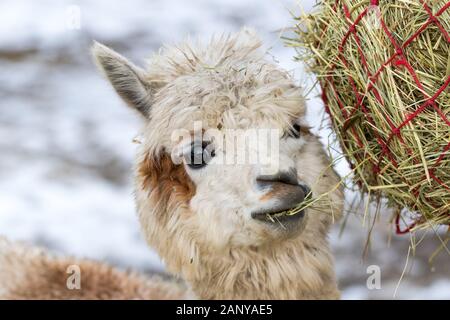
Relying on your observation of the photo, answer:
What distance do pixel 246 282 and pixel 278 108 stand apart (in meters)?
0.68

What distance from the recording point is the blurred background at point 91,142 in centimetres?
509

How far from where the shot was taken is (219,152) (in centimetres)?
232

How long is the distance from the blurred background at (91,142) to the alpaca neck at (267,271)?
1.74 metres

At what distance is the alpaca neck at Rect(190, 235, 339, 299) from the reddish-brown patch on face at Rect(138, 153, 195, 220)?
0.81 ft

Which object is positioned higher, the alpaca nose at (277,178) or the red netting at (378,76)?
the red netting at (378,76)

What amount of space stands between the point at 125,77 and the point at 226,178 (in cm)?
59

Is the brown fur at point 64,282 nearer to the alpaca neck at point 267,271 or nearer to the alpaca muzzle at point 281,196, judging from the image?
the alpaca neck at point 267,271

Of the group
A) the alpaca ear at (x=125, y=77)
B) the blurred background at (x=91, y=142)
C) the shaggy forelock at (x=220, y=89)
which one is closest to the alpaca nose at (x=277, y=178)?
the shaggy forelock at (x=220, y=89)

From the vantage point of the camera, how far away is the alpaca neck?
2471 millimetres

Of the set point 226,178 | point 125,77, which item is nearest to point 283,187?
point 226,178

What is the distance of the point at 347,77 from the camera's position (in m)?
2.21

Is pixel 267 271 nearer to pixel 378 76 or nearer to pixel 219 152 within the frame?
pixel 219 152
